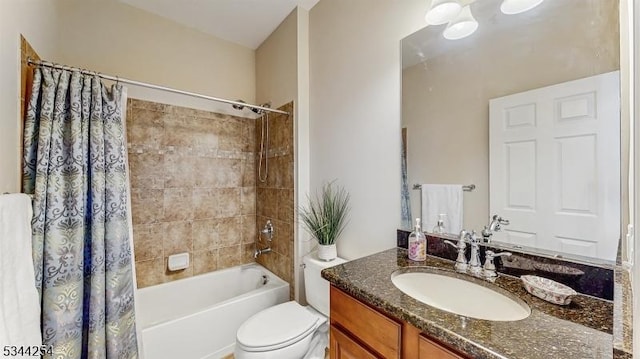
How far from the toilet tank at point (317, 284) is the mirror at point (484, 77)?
65 cm

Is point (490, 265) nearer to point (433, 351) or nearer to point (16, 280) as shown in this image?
point (433, 351)

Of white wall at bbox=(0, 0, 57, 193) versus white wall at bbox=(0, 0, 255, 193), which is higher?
white wall at bbox=(0, 0, 255, 193)

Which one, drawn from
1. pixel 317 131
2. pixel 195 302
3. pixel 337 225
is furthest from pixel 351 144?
pixel 195 302

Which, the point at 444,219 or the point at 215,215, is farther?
the point at 215,215

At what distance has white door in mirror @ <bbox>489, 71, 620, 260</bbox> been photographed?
774 mm

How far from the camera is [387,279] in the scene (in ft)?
3.16

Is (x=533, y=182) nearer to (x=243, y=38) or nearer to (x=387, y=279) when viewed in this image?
(x=387, y=279)

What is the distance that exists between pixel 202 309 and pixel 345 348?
120 centimetres

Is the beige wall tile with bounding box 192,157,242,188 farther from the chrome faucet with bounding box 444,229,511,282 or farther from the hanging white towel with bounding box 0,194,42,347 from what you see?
the chrome faucet with bounding box 444,229,511,282

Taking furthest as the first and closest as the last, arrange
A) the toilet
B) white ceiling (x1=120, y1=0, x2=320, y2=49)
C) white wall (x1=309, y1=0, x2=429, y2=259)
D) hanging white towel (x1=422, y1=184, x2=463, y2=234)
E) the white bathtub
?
white ceiling (x1=120, y1=0, x2=320, y2=49)
the white bathtub
white wall (x1=309, y1=0, x2=429, y2=259)
the toilet
hanging white towel (x1=422, y1=184, x2=463, y2=234)

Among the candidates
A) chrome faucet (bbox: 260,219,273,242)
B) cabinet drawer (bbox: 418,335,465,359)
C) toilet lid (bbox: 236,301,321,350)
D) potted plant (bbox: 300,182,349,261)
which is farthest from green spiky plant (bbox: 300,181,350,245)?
cabinet drawer (bbox: 418,335,465,359)

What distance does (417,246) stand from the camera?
1164mm

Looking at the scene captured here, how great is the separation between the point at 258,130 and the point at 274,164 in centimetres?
49

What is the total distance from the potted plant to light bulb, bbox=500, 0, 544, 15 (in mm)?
1187
